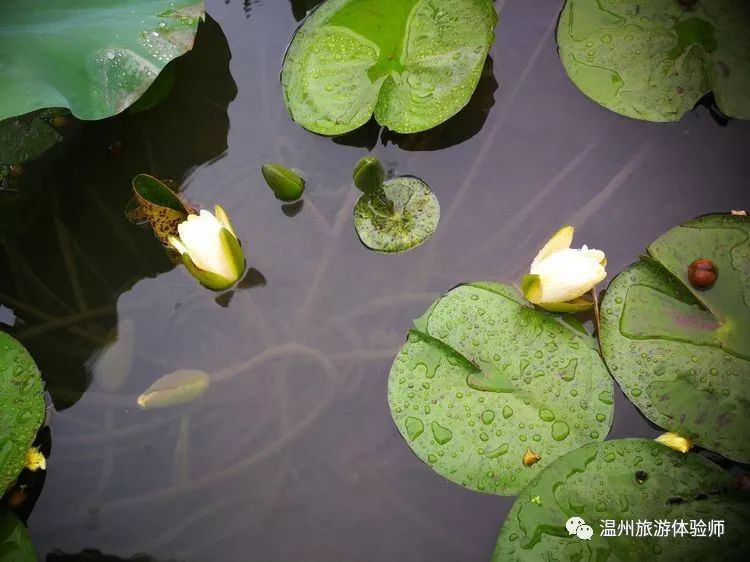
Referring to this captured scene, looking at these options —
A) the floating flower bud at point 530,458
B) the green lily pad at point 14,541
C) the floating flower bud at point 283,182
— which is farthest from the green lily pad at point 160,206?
the floating flower bud at point 530,458

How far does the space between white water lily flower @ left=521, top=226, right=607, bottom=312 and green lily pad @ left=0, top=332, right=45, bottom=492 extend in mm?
1534

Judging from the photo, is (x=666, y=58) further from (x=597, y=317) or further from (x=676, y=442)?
(x=676, y=442)

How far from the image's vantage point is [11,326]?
1.95m

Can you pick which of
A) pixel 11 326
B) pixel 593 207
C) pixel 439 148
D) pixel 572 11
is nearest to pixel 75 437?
pixel 11 326

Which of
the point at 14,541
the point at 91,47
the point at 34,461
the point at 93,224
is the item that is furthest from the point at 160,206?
the point at 14,541

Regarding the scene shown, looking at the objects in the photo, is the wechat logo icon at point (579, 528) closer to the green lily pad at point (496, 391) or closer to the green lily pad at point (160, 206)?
the green lily pad at point (496, 391)

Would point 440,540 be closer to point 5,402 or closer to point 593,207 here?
point 593,207

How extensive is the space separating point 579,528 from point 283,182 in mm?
1361

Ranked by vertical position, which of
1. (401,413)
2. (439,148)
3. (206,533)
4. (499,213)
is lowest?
(206,533)

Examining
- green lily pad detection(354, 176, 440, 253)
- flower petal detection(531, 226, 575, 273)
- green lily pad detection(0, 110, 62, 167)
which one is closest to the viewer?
flower petal detection(531, 226, 575, 273)

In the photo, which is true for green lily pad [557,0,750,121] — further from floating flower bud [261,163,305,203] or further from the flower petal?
floating flower bud [261,163,305,203]

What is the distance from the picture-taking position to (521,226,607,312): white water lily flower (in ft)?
5.20

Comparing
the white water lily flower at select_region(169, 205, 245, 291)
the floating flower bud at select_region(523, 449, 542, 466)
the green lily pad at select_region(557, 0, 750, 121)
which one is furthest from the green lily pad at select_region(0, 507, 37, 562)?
the green lily pad at select_region(557, 0, 750, 121)

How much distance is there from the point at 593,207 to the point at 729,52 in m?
0.65
